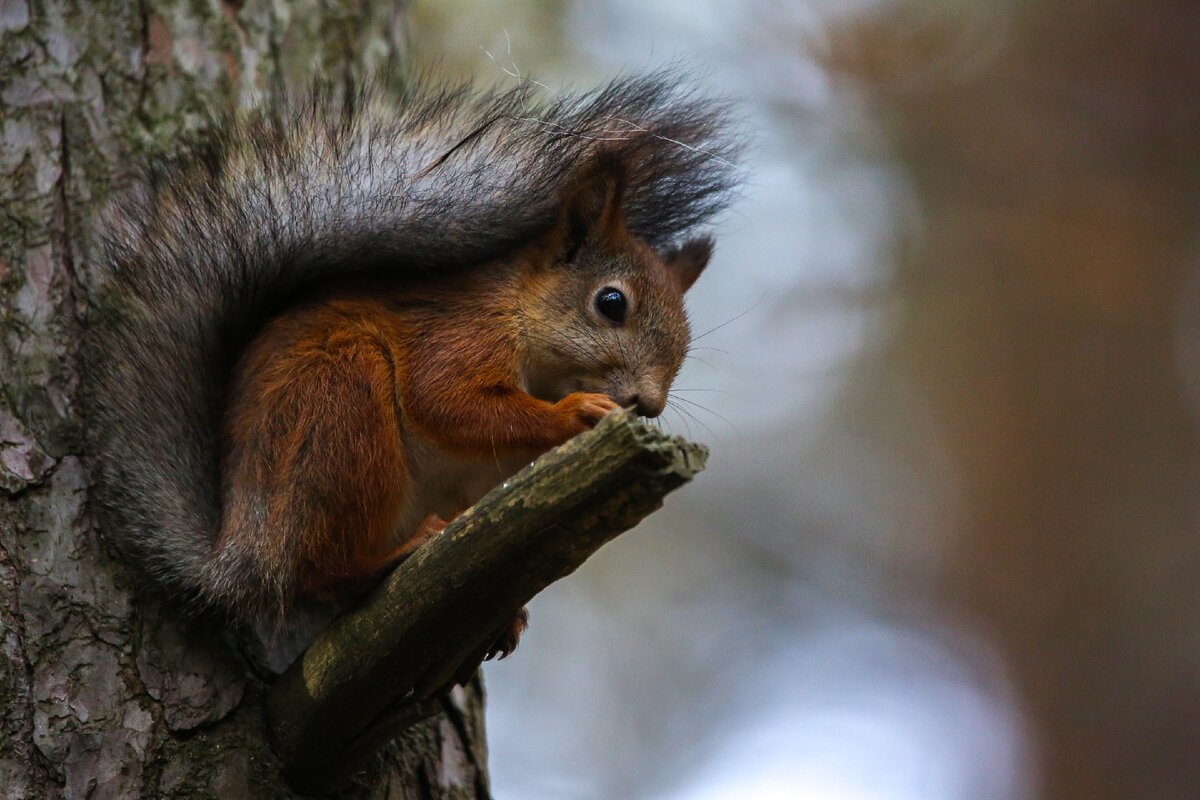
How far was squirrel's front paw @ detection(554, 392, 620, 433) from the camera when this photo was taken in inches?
64.6

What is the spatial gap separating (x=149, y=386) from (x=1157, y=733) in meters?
3.50

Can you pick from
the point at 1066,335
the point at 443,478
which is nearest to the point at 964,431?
the point at 1066,335

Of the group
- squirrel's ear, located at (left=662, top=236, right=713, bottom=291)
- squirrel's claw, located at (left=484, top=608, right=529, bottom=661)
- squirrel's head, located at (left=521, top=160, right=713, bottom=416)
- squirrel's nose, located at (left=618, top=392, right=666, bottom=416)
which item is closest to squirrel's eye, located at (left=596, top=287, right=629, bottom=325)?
squirrel's head, located at (left=521, top=160, right=713, bottom=416)

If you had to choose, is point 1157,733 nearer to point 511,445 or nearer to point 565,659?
point 565,659

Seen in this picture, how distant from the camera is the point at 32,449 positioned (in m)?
1.58

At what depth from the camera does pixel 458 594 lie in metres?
1.32

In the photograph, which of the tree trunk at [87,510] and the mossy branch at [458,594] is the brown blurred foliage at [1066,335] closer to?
the tree trunk at [87,510]

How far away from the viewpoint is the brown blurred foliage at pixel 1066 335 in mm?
3865

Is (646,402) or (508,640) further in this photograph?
(646,402)

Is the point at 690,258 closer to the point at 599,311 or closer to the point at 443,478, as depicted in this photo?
the point at 599,311

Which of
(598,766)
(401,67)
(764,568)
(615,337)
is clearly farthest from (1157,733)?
(401,67)

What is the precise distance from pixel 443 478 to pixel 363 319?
0.93ft

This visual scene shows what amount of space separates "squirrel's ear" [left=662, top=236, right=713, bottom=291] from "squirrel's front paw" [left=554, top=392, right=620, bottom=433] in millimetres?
633

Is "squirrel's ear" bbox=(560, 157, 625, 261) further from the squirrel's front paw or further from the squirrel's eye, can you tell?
the squirrel's front paw
